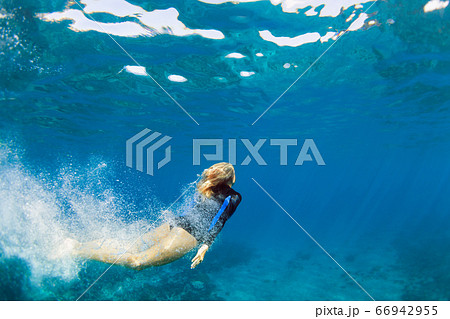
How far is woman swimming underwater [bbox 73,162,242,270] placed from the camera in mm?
5113

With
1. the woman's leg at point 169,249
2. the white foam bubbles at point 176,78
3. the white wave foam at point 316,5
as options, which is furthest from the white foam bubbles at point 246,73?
the woman's leg at point 169,249

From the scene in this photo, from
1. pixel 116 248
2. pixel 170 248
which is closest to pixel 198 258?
pixel 170 248

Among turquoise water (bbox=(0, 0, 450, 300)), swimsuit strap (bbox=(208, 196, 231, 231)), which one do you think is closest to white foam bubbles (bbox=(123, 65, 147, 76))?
turquoise water (bbox=(0, 0, 450, 300))

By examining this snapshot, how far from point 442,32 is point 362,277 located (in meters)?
12.6

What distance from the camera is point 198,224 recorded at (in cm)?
525

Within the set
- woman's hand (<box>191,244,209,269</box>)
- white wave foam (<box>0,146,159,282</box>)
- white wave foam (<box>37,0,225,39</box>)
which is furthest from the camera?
white wave foam (<box>37,0,225,39</box>)

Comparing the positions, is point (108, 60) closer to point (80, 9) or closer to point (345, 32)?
point (80, 9)

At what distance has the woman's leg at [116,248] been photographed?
580 cm

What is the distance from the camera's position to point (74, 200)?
10.0 metres

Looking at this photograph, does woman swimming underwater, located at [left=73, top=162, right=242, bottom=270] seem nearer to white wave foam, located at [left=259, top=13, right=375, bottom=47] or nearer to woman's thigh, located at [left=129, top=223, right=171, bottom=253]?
woman's thigh, located at [left=129, top=223, right=171, bottom=253]

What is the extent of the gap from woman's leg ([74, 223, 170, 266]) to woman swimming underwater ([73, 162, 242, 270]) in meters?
0.02

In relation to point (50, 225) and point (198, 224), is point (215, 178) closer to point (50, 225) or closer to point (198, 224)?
point (198, 224)

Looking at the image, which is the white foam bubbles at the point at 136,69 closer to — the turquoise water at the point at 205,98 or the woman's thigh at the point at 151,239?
the turquoise water at the point at 205,98

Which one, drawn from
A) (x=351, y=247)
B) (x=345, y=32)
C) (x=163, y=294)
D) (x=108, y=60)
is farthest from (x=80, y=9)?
(x=351, y=247)
